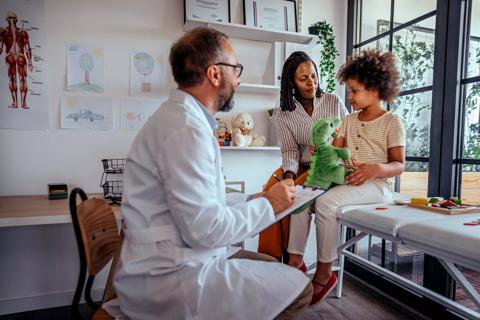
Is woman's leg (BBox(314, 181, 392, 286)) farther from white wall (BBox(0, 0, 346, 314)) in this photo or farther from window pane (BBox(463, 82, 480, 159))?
white wall (BBox(0, 0, 346, 314))

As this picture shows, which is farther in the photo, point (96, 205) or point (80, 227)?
point (96, 205)

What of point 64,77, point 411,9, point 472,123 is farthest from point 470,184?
point 64,77

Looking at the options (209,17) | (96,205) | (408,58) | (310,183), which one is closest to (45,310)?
(96,205)

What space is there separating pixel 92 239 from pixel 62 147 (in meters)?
1.30

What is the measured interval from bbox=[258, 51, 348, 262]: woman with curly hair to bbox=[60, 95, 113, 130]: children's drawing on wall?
1.07m

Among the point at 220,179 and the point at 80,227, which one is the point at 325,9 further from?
the point at 80,227

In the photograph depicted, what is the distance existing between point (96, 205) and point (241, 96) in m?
1.57

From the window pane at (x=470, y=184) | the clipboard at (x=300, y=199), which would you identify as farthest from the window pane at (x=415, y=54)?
the clipboard at (x=300, y=199)

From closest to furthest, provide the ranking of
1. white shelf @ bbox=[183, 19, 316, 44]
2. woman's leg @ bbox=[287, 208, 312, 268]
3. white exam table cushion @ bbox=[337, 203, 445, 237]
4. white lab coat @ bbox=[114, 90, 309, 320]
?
white lab coat @ bbox=[114, 90, 309, 320], white exam table cushion @ bbox=[337, 203, 445, 237], woman's leg @ bbox=[287, 208, 312, 268], white shelf @ bbox=[183, 19, 316, 44]

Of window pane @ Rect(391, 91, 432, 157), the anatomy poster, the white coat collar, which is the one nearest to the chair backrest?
the white coat collar

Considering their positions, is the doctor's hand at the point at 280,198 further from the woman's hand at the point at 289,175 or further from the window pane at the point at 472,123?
the window pane at the point at 472,123

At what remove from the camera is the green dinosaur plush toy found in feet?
4.83

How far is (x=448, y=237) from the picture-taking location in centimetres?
105

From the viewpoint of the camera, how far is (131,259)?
0.88m
